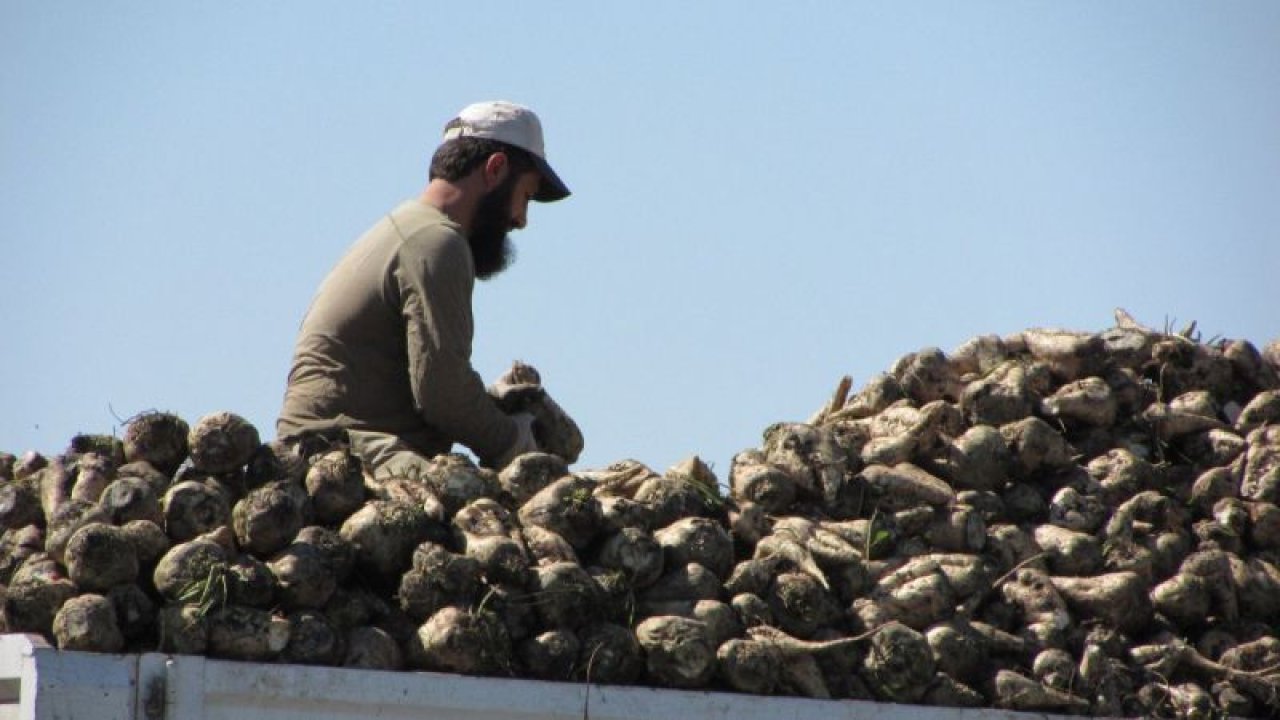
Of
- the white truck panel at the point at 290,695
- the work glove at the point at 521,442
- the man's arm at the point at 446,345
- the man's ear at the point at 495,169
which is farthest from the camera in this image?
the man's ear at the point at 495,169

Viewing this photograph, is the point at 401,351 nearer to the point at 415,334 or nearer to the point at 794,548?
the point at 415,334

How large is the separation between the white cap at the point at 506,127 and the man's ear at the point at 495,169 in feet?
0.24

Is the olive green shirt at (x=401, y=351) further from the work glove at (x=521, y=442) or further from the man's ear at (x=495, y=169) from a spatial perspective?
the man's ear at (x=495, y=169)

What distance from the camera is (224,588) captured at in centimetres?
552

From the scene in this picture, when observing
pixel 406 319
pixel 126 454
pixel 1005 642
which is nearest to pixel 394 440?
pixel 406 319

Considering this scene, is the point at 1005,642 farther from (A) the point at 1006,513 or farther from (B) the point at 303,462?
(B) the point at 303,462

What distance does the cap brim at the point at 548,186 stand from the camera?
25.8ft

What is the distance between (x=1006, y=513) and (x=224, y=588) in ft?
10.7

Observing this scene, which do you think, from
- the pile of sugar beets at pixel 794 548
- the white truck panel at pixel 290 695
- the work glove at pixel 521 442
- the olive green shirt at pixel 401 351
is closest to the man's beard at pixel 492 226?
the olive green shirt at pixel 401 351

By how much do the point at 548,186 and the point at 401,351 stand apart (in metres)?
1.03

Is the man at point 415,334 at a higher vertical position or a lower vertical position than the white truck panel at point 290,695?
higher

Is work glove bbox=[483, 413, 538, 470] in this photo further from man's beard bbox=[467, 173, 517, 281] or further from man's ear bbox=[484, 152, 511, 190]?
man's ear bbox=[484, 152, 511, 190]

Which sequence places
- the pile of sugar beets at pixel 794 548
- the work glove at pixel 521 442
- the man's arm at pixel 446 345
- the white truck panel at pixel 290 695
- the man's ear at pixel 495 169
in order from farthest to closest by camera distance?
the man's ear at pixel 495 169, the work glove at pixel 521 442, the man's arm at pixel 446 345, the pile of sugar beets at pixel 794 548, the white truck panel at pixel 290 695

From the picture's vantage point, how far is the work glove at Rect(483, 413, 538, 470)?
290 inches
